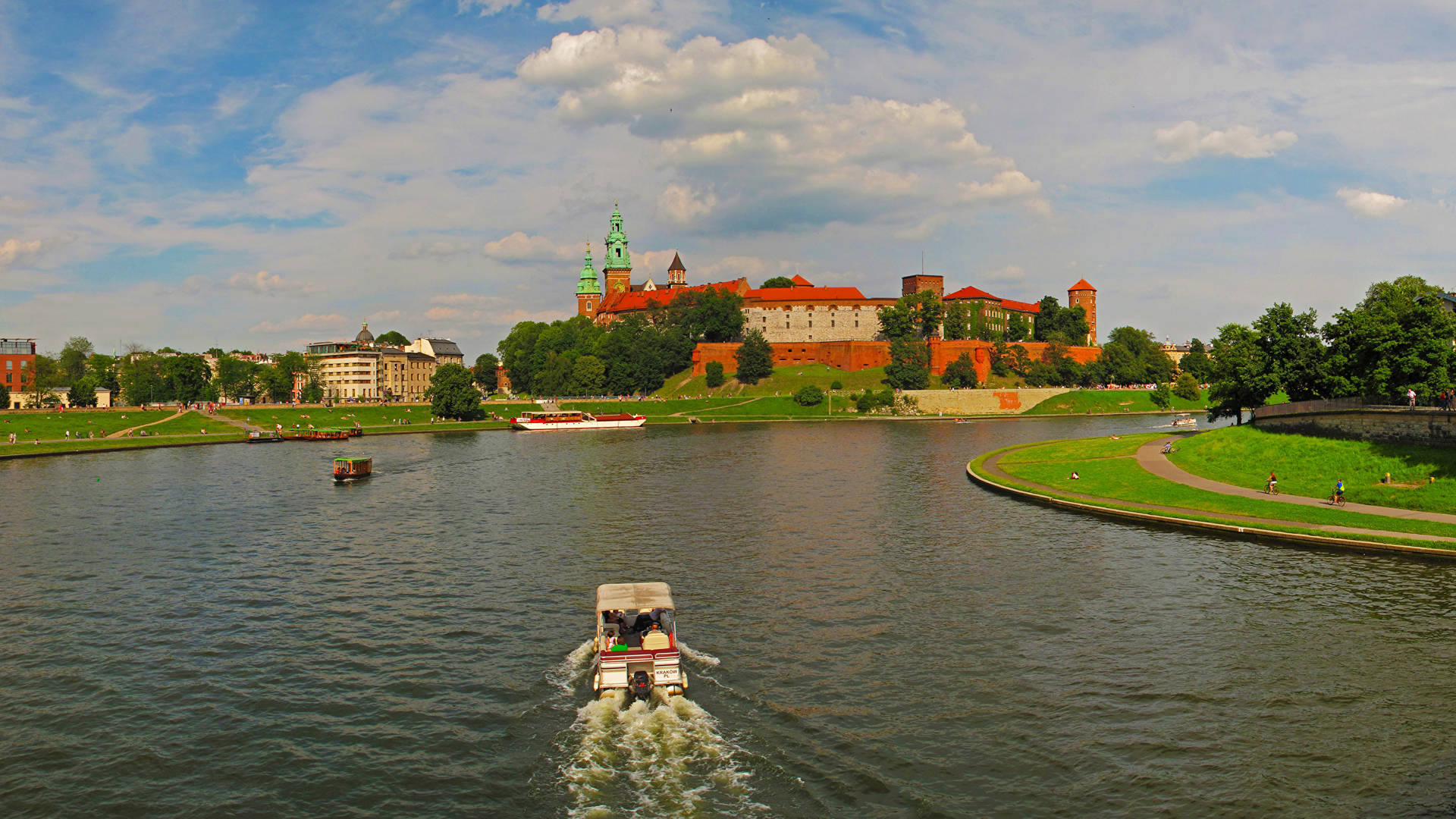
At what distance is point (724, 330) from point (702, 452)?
93307 mm

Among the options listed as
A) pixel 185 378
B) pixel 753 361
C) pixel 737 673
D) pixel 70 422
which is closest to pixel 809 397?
pixel 753 361

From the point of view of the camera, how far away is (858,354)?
166m

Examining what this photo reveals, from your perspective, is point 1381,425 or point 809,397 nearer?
point 1381,425

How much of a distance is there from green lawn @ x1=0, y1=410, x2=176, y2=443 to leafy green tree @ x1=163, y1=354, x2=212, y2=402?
2104 centimetres

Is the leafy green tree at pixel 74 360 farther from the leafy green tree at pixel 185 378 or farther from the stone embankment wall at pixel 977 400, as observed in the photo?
the stone embankment wall at pixel 977 400

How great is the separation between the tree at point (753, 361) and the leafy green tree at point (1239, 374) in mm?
90053

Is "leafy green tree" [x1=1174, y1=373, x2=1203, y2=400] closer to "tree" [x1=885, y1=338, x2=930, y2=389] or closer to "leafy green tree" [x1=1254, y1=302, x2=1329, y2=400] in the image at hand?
"tree" [x1=885, y1=338, x2=930, y2=389]

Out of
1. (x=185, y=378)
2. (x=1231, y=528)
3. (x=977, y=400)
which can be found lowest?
(x=1231, y=528)

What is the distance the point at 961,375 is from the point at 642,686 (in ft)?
465

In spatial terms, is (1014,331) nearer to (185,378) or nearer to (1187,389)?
(1187,389)

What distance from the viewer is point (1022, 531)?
40.5 meters

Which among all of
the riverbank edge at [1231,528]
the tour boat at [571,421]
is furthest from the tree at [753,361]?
the riverbank edge at [1231,528]

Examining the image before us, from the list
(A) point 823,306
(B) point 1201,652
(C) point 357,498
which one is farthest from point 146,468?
(A) point 823,306

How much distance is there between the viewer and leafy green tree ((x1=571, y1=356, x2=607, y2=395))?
6161 inches
